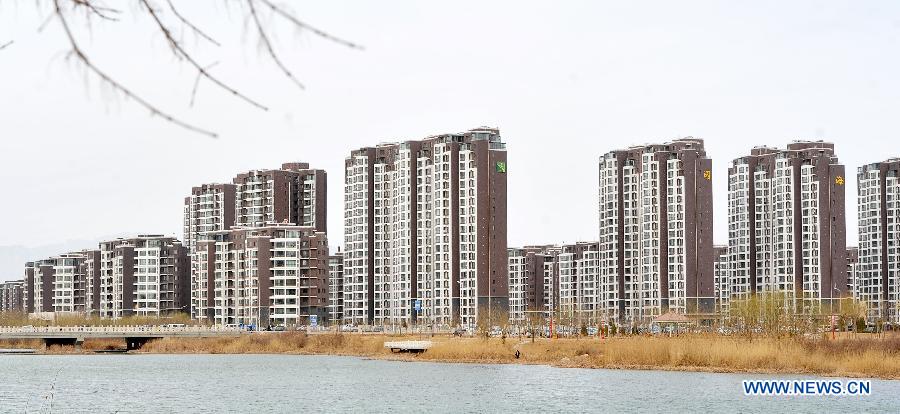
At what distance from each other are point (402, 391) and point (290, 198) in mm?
130639

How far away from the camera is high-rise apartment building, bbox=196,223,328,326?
561 ft

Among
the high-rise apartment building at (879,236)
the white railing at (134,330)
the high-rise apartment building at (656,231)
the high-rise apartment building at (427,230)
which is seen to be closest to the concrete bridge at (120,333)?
the white railing at (134,330)

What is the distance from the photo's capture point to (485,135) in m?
159

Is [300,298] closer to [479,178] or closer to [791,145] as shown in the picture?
[479,178]

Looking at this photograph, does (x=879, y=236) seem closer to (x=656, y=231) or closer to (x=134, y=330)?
(x=656, y=231)

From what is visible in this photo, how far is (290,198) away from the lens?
650ft

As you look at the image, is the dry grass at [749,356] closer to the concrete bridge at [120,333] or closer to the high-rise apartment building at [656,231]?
the concrete bridge at [120,333]

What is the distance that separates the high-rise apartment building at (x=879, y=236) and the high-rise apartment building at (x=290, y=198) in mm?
77776

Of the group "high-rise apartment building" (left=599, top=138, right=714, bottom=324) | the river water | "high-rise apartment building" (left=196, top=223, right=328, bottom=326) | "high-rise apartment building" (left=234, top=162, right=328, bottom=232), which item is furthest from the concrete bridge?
"high-rise apartment building" (left=599, top=138, right=714, bottom=324)

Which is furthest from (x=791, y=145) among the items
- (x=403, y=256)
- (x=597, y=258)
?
(x=403, y=256)

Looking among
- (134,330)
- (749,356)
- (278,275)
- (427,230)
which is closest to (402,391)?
(749,356)

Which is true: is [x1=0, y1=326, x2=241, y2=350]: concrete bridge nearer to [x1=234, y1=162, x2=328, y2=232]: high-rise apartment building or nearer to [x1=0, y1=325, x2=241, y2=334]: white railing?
[x1=0, y1=325, x2=241, y2=334]: white railing

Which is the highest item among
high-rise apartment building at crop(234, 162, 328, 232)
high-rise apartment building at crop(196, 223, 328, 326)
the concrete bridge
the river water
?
high-rise apartment building at crop(234, 162, 328, 232)

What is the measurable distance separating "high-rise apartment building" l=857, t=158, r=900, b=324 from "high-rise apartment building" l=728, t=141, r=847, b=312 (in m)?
15.6
